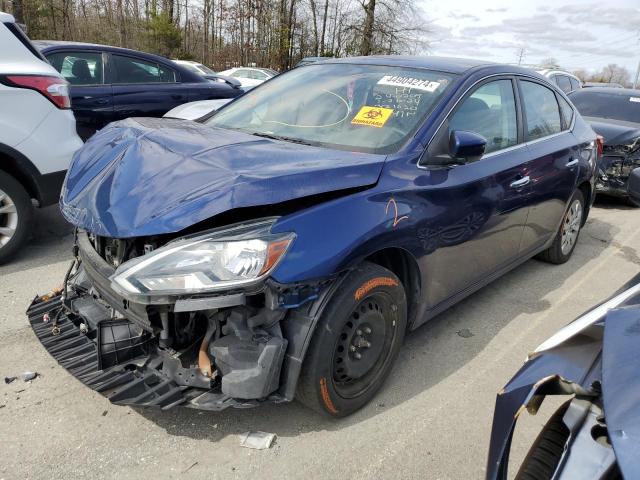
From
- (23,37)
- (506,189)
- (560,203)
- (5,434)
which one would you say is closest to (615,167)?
(560,203)

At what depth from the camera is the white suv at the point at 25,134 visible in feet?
13.3

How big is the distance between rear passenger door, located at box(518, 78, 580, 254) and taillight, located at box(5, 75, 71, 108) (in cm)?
359

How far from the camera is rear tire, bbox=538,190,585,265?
189 inches

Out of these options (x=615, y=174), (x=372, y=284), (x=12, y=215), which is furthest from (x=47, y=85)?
(x=615, y=174)

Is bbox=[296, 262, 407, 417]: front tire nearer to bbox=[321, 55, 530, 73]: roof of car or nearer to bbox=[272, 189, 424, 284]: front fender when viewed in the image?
bbox=[272, 189, 424, 284]: front fender

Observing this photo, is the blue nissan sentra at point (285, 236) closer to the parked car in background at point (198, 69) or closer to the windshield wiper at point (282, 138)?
the windshield wiper at point (282, 138)

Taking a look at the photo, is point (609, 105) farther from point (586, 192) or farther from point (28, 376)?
point (28, 376)

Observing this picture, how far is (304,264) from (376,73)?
177 centimetres

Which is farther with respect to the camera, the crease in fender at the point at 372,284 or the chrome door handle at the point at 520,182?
the chrome door handle at the point at 520,182

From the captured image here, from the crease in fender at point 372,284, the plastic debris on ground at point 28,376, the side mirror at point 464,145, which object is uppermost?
the side mirror at point 464,145

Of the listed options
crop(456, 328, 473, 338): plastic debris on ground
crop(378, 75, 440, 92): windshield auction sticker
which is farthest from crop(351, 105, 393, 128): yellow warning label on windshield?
crop(456, 328, 473, 338): plastic debris on ground

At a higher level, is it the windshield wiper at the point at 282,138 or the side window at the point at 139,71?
the side window at the point at 139,71

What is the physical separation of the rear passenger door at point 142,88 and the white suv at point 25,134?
6.31 feet

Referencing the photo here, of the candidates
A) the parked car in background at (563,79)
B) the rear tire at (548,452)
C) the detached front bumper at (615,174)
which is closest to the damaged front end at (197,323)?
the rear tire at (548,452)
